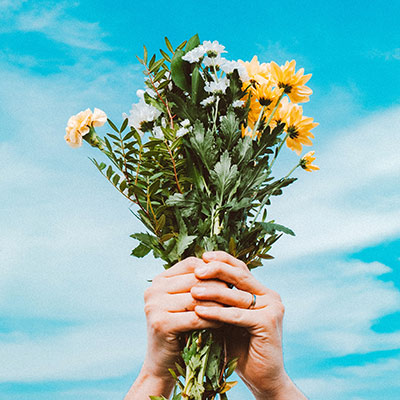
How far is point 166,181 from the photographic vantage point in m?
1.86

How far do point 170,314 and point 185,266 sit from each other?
185 millimetres

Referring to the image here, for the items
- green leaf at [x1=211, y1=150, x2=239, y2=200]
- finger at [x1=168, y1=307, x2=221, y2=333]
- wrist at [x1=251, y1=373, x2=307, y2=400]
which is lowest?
wrist at [x1=251, y1=373, x2=307, y2=400]

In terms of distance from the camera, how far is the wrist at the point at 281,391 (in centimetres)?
182

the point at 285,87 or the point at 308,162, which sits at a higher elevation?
the point at 285,87

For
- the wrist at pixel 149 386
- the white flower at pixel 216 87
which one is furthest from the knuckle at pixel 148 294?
the white flower at pixel 216 87

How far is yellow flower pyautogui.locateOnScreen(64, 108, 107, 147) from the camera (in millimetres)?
1957

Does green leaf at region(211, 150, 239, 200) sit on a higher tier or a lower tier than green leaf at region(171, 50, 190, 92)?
lower

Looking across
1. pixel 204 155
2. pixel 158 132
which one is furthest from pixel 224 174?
pixel 158 132

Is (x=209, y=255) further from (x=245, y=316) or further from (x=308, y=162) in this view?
(x=308, y=162)

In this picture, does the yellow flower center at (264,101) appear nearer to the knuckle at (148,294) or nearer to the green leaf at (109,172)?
the green leaf at (109,172)

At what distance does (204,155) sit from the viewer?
70.4 inches

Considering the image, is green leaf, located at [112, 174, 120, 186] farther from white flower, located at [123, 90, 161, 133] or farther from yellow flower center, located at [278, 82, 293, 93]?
A: yellow flower center, located at [278, 82, 293, 93]

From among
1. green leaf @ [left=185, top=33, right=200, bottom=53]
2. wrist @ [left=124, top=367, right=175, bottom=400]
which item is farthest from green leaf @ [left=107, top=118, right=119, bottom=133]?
wrist @ [left=124, top=367, right=175, bottom=400]

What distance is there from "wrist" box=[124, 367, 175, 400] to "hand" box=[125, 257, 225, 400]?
0.04 ft
